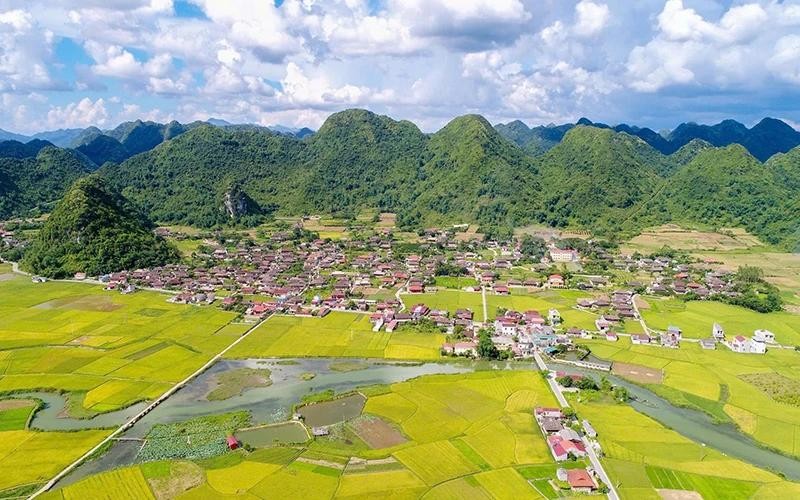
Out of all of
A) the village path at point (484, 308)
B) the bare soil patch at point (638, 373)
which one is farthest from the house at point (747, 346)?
the village path at point (484, 308)

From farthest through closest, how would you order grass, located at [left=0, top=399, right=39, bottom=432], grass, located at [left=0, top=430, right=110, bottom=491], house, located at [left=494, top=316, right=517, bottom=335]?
1. house, located at [left=494, top=316, right=517, bottom=335]
2. grass, located at [left=0, top=399, right=39, bottom=432]
3. grass, located at [left=0, top=430, right=110, bottom=491]

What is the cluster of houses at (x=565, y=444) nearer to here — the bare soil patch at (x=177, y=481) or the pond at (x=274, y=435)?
the pond at (x=274, y=435)

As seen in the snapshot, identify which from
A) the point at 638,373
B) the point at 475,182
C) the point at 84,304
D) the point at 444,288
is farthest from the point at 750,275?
the point at 84,304

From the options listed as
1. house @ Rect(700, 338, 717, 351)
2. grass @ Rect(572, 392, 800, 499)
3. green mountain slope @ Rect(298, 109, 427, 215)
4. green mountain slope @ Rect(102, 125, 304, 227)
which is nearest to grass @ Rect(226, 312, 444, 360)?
grass @ Rect(572, 392, 800, 499)

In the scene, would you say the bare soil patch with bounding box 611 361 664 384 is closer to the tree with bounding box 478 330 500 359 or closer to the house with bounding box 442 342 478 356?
the tree with bounding box 478 330 500 359

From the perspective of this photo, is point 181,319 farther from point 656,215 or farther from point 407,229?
point 656,215

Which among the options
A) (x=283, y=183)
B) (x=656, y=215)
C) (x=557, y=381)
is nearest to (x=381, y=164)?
(x=283, y=183)
